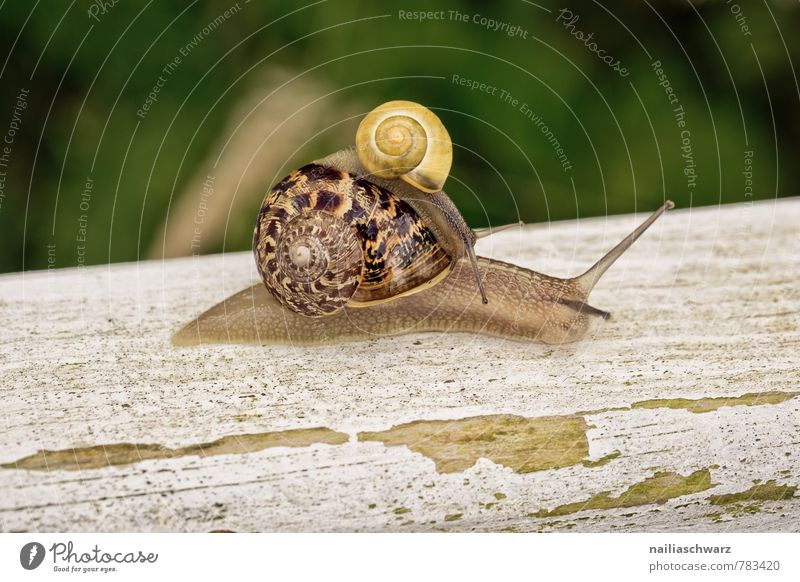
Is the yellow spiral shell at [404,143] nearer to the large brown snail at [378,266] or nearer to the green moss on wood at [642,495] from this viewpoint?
the large brown snail at [378,266]

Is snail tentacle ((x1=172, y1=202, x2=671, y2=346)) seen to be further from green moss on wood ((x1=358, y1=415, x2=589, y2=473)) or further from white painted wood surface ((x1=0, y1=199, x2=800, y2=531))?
green moss on wood ((x1=358, y1=415, x2=589, y2=473))

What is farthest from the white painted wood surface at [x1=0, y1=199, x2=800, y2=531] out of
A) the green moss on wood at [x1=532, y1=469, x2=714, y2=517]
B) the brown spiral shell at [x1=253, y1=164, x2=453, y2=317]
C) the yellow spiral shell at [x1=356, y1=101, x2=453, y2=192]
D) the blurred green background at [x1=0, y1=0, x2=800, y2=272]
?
the blurred green background at [x1=0, y1=0, x2=800, y2=272]

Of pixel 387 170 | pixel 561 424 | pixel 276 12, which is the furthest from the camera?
pixel 276 12

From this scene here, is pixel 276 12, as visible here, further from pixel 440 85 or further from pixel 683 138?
pixel 683 138

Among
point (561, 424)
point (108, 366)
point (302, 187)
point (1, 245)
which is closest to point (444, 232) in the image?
point (302, 187)
